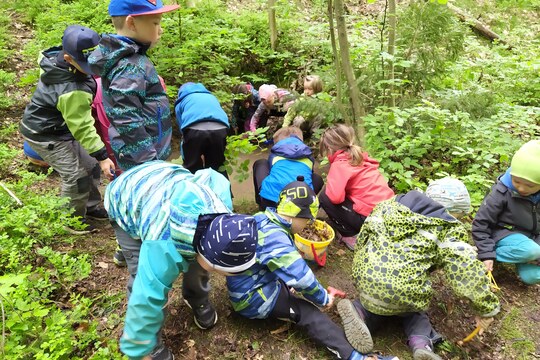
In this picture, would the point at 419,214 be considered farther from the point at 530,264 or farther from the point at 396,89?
the point at 396,89

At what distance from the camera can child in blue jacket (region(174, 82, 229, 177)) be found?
12.0ft

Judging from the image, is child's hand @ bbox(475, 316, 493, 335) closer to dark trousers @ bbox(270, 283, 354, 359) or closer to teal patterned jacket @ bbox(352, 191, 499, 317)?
teal patterned jacket @ bbox(352, 191, 499, 317)

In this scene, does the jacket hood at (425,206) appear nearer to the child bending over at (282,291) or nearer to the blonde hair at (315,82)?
the child bending over at (282,291)

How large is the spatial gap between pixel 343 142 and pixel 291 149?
0.56 meters

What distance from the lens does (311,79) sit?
5.49 m

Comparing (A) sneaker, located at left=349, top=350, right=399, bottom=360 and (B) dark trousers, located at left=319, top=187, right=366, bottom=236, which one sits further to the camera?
(B) dark trousers, located at left=319, top=187, right=366, bottom=236

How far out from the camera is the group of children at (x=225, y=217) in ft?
6.41

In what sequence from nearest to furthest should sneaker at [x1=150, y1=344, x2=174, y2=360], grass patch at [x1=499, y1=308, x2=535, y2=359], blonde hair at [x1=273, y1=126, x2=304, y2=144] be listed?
sneaker at [x1=150, y1=344, x2=174, y2=360] → grass patch at [x1=499, y1=308, x2=535, y2=359] → blonde hair at [x1=273, y1=126, x2=304, y2=144]

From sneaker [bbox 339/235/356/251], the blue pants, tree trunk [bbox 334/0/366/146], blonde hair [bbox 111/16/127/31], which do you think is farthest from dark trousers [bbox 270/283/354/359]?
tree trunk [bbox 334/0/366/146]

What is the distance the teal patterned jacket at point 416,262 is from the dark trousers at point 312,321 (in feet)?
1.08

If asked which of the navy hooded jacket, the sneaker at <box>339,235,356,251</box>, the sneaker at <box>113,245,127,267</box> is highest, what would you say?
the navy hooded jacket

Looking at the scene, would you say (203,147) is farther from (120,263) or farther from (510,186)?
(510,186)

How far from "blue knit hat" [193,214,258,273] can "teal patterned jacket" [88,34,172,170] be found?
101cm

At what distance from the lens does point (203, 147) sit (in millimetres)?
3725
